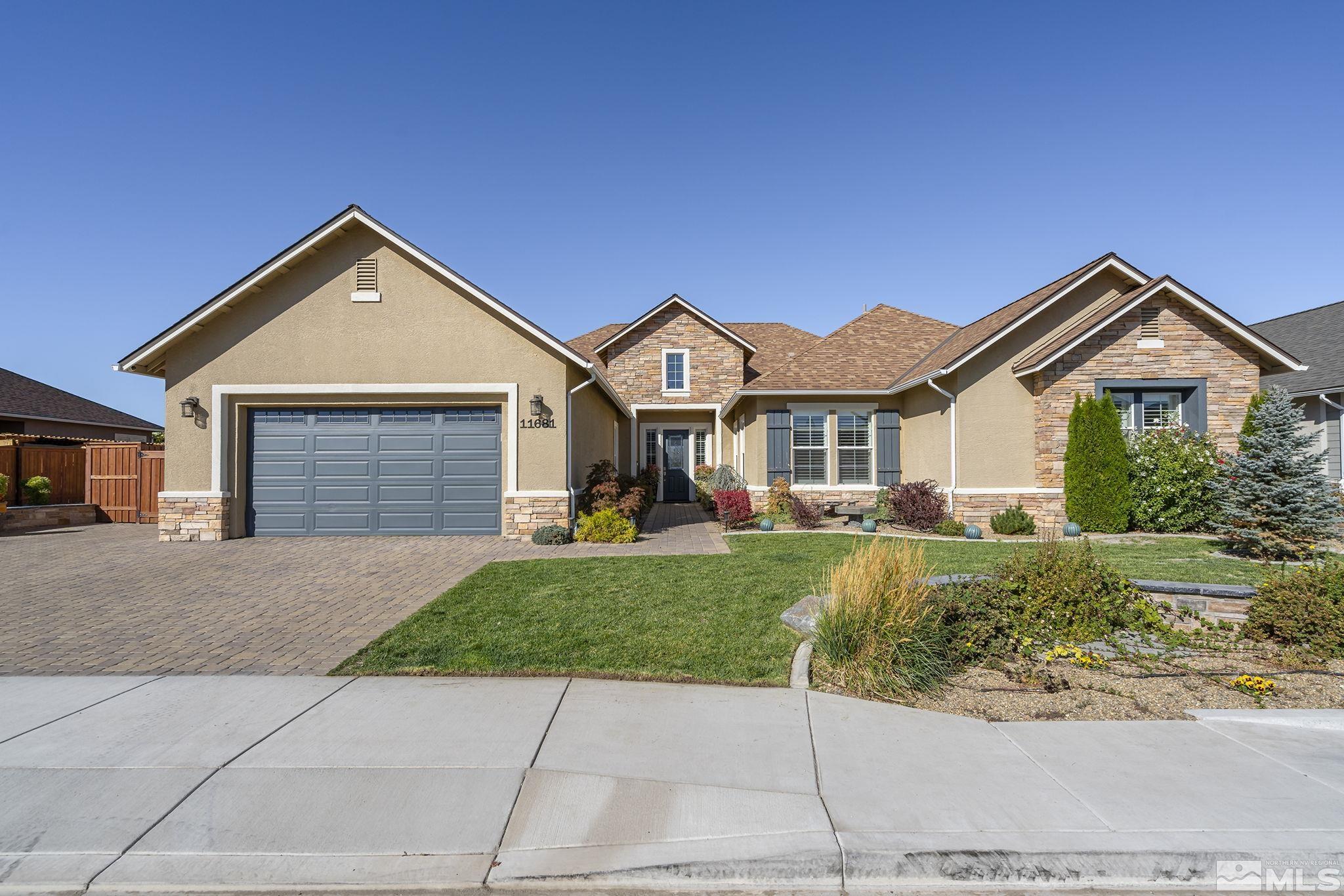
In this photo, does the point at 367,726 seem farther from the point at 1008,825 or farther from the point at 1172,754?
the point at 1172,754

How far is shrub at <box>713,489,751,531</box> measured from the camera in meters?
14.9

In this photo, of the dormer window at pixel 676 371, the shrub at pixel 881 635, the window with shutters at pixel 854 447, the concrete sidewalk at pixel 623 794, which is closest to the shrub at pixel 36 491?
the concrete sidewalk at pixel 623 794

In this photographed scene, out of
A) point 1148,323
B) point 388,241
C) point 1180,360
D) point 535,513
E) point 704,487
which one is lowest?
point 535,513

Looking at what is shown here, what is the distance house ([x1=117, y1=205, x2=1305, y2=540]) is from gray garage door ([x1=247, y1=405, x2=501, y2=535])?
0.03m

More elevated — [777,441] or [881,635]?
[777,441]

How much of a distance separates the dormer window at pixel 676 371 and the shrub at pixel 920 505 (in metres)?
9.89

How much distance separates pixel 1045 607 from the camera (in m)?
6.00

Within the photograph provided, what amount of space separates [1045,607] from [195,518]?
14.1 meters

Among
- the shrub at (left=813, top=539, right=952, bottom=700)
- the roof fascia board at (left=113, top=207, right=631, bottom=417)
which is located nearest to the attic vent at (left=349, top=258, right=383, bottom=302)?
the roof fascia board at (left=113, top=207, right=631, bottom=417)

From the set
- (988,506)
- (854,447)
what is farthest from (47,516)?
(988,506)

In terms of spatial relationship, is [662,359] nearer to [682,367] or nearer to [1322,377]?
[682,367]

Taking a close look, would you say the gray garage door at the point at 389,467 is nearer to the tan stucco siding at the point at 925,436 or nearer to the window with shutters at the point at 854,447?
the window with shutters at the point at 854,447

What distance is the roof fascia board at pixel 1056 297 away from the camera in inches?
527

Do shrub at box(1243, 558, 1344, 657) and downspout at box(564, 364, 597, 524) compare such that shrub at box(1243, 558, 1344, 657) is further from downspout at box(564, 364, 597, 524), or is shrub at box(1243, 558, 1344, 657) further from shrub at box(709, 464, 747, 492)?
shrub at box(709, 464, 747, 492)
